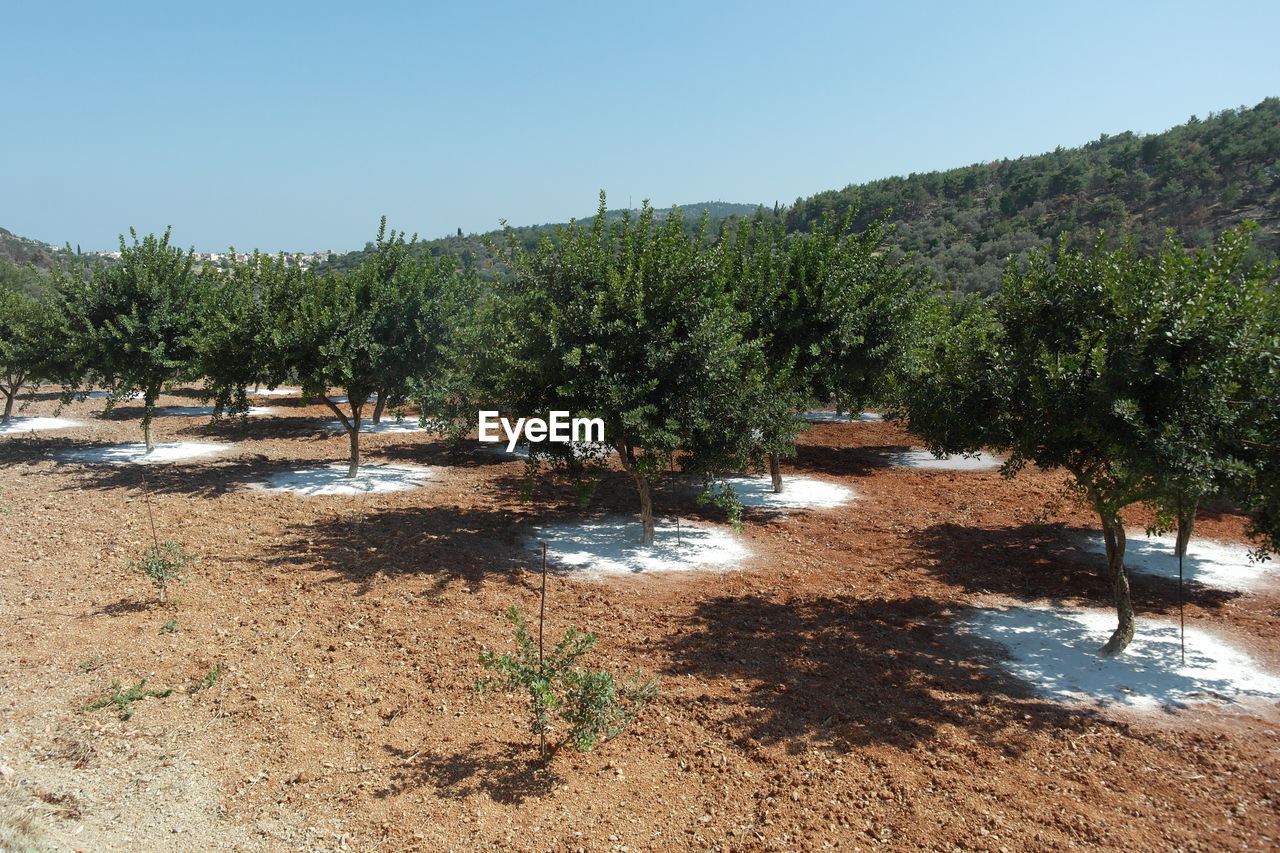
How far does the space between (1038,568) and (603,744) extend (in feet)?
27.0

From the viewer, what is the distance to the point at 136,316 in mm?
16250

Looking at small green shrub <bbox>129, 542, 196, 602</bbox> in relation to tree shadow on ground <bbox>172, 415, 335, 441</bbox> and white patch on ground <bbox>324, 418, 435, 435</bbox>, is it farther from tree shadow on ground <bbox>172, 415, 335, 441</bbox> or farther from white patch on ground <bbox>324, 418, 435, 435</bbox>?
white patch on ground <bbox>324, 418, 435, 435</bbox>

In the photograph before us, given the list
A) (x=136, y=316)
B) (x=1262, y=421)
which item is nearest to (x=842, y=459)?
(x=1262, y=421)

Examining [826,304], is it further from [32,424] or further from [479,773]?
[32,424]

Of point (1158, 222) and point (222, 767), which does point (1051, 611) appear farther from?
point (1158, 222)

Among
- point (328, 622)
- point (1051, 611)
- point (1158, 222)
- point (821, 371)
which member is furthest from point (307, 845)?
point (1158, 222)

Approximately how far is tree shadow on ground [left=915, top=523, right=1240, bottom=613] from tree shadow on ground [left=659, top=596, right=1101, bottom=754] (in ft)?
5.15

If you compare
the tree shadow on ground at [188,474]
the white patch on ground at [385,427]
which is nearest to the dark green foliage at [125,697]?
the tree shadow on ground at [188,474]

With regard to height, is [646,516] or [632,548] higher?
[646,516]

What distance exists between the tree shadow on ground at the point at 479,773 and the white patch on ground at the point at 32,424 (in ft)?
78.8

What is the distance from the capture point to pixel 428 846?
16.1 feet

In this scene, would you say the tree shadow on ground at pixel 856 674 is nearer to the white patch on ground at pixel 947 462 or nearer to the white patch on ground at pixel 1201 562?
the white patch on ground at pixel 1201 562

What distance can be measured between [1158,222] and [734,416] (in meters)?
42.7

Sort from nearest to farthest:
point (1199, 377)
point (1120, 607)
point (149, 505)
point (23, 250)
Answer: point (1199, 377) → point (1120, 607) → point (149, 505) → point (23, 250)
